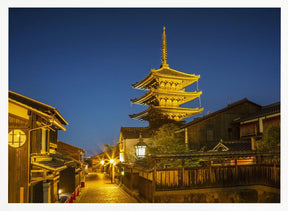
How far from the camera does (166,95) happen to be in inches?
1018

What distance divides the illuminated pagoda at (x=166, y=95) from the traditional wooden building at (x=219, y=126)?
104 inches

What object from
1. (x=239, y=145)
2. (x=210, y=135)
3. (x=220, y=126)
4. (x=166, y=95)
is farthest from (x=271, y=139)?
(x=166, y=95)

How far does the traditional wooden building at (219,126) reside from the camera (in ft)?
75.6

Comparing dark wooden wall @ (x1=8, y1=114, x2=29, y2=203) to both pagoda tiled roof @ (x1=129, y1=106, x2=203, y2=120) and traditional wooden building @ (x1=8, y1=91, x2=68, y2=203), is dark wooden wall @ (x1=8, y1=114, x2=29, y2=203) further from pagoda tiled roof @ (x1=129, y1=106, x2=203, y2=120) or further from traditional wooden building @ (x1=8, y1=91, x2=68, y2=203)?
pagoda tiled roof @ (x1=129, y1=106, x2=203, y2=120)

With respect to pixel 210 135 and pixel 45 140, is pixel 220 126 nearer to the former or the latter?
pixel 210 135

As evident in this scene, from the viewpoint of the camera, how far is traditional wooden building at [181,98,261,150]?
75.6 feet

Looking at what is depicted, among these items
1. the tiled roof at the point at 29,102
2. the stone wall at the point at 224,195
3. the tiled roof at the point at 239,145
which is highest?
the tiled roof at the point at 29,102

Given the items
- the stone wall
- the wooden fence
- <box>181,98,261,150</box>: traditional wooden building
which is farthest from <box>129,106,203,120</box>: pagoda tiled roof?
the stone wall

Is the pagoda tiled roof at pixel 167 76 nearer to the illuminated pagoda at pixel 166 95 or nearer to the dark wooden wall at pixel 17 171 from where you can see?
the illuminated pagoda at pixel 166 95

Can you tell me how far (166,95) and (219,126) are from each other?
5.47m

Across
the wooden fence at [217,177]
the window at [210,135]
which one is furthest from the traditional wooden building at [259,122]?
the wooden fence at [217,177]
